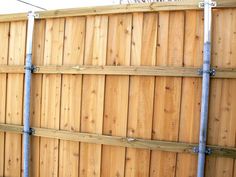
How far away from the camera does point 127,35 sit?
2.68 m

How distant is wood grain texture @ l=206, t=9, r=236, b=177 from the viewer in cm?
241

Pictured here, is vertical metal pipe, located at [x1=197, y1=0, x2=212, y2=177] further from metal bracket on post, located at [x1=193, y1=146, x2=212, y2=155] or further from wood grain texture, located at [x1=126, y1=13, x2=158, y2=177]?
wood grain texture, located at [x1=126, y1=13, x2=158, y2=177]

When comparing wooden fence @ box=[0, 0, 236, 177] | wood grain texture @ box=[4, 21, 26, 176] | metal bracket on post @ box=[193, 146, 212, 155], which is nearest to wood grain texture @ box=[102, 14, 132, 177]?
wooden fence @ box=[0, 0, 236, 177]

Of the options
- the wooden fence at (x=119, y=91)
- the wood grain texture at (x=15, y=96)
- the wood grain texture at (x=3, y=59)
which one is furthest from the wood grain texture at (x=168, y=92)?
the wood grain texture at (x=3, y=59)

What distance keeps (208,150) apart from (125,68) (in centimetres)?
97

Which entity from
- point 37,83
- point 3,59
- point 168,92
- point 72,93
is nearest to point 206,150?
point 168,92

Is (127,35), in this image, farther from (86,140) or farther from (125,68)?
(86,140)

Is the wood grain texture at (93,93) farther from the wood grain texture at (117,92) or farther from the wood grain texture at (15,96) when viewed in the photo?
the wood grain texture at (15,96)

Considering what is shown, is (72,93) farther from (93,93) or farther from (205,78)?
(205,78)

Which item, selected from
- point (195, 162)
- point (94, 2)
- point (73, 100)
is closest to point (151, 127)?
point (195, 162)

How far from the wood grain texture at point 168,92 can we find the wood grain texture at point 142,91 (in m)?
0.05

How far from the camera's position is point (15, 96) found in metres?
3.07

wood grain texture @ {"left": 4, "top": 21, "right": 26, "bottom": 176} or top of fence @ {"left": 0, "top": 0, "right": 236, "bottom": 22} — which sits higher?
top of fence @ {"left": 0, "top": 0, "right": 236, "bottom": 22}

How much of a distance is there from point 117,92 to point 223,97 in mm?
896
